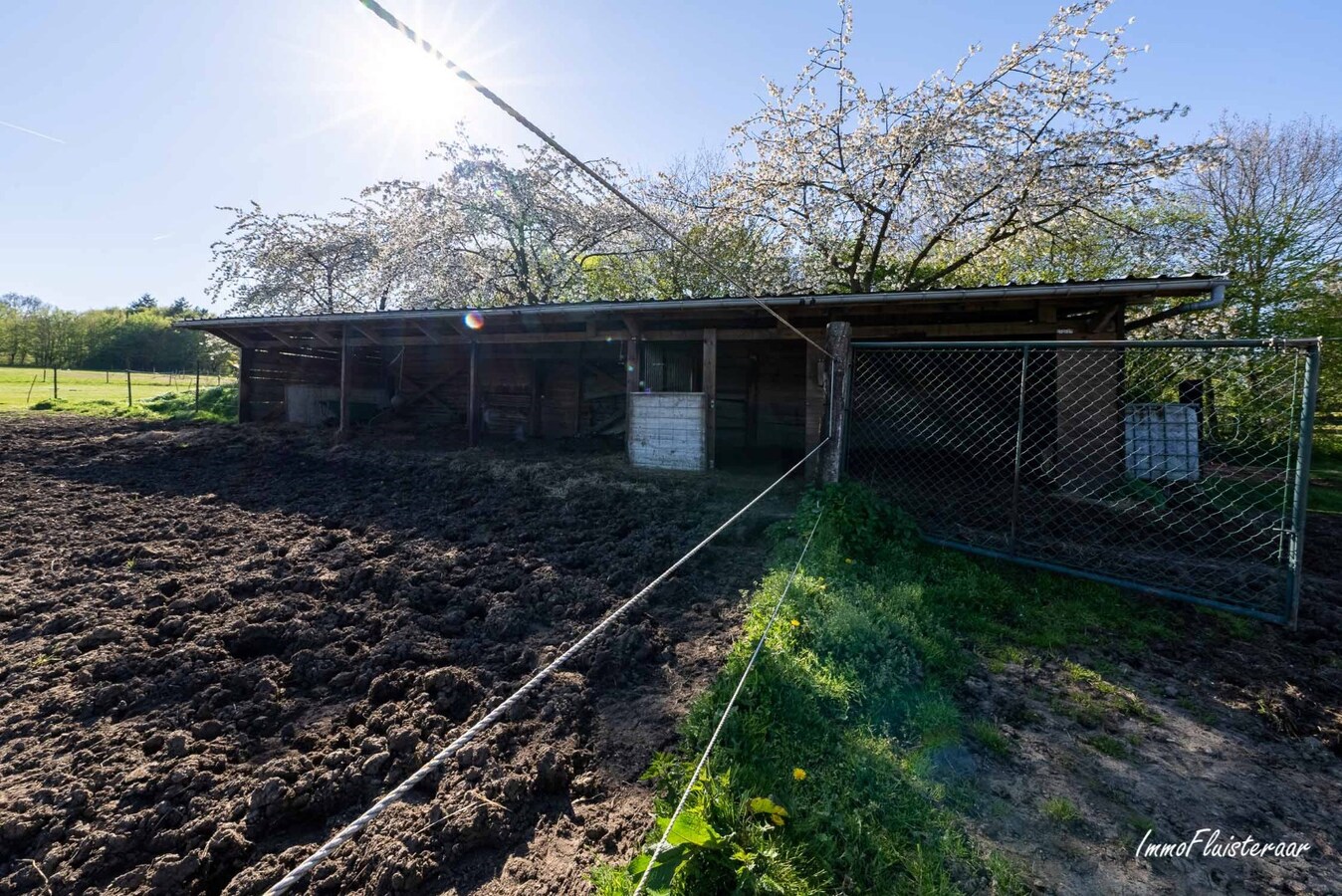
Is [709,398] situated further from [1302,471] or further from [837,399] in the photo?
[1302,471]

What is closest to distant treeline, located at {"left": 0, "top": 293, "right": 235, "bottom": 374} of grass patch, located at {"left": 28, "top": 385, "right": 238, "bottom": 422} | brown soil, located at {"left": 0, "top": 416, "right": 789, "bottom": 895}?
grass patch, located at {"left": 28, "top": 385, "right": 238, "bottom": 422}

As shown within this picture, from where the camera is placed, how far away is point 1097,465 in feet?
18.2

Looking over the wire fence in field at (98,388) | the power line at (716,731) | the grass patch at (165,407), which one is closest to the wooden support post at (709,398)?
the power line at (716,731)

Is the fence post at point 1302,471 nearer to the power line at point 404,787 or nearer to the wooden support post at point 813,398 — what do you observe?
the power line at point 404,787

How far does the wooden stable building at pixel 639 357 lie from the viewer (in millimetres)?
6023

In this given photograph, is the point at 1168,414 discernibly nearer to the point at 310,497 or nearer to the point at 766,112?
the point at 766,112

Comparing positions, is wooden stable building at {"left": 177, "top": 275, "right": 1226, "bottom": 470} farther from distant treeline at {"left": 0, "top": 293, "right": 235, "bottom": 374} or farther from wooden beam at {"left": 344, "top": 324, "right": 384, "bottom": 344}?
distant treeline at {"left": 0, "top": 293, "right": 235, "bottom": 374}

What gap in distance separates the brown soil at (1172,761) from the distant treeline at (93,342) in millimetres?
45194

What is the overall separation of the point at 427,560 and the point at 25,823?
2.41 m

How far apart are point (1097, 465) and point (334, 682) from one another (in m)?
6.64

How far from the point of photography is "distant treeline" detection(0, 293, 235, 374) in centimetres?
3672

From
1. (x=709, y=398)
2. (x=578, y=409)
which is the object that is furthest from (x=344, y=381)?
(x=709, y=398)

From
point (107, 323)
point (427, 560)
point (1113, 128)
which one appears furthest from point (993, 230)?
point (107, 323)

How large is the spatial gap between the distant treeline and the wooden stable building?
32402mm
